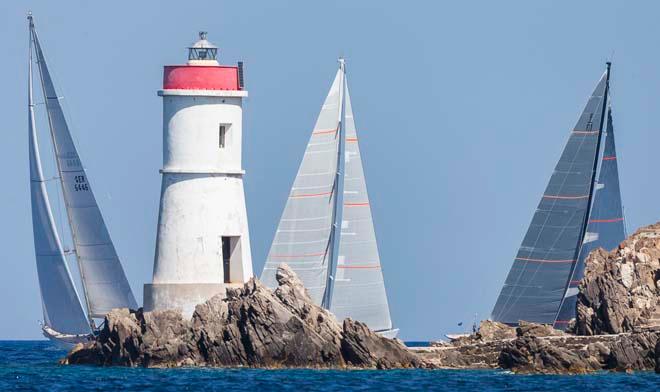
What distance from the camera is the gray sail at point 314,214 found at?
45.9 m

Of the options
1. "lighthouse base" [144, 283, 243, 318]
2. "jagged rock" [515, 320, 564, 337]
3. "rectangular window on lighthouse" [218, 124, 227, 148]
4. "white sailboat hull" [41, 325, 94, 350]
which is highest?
"rectangular window on lighthouse" [218, 124, 227, 148]

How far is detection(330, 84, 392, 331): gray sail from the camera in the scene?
45.8 meters

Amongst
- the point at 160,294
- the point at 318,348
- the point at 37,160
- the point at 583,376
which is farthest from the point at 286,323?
the point at 37,160

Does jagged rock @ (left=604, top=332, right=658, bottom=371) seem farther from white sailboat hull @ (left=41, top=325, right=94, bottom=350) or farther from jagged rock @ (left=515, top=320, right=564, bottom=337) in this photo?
white sailboat hull @ (left=41, top=325, right=94, bottom=350)

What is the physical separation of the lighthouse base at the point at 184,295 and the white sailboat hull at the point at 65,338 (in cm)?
485

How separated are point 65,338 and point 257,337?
8.60 metres

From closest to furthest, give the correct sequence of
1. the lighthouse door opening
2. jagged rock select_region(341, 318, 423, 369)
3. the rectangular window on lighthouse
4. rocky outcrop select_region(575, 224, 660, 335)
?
jagged rock select_region(341, 318, 423, 369) < rocky outcrop select_region(575, 224, 660, 335) < the rectangular window on lighthouse < the lighthouse door opening

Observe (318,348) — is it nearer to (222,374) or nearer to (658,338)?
(222,374)

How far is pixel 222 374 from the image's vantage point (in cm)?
4012

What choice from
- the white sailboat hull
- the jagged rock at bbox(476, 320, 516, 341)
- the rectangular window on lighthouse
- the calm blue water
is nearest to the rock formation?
the calm blue water

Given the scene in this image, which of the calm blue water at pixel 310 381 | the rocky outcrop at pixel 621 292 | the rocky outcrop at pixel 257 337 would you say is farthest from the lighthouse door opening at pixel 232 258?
the rocky outcrop at pixel 621 292

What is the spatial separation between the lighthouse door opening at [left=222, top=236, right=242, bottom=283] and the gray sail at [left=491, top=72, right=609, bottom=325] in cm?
728

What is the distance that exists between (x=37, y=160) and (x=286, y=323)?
361 inches

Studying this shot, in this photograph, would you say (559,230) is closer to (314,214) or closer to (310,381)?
(314,214)
